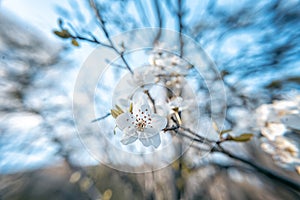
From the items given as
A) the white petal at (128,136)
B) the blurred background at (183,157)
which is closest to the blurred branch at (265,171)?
the blurred background at (183,157)

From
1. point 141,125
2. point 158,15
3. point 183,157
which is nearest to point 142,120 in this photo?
point 141,125

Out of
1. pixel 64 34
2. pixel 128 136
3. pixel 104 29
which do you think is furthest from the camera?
pixel 104 29

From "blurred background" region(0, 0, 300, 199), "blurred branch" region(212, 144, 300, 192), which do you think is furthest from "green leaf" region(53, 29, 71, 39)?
"blurred branch" region(212, 144, 300, 192)

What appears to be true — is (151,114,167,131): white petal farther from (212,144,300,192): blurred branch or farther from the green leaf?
the green leaf

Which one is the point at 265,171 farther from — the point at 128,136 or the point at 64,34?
the point at 64,34

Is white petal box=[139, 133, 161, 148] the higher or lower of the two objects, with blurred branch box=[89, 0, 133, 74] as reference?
lower

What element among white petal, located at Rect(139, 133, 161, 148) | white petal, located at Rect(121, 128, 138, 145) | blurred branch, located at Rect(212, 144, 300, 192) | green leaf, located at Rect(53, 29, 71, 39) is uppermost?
green leaf, located at Rect(53, 29, 71, 39)
